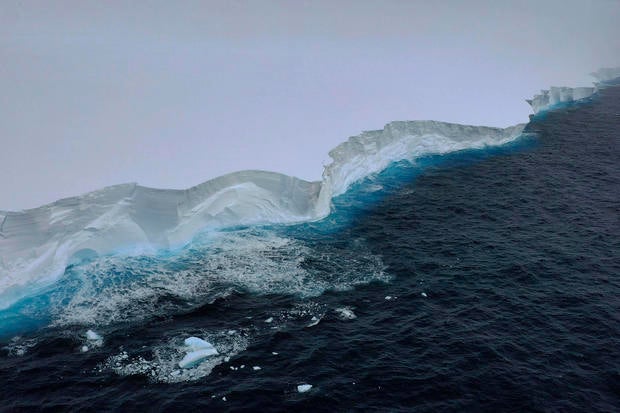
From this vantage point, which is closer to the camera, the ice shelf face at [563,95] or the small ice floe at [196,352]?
the small ice floe at [196,352]

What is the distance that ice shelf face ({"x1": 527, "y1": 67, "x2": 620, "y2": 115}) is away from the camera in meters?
53.1

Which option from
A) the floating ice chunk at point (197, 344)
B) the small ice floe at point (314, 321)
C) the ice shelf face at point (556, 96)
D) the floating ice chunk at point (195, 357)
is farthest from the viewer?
the ice shelf face at point (556, 96)

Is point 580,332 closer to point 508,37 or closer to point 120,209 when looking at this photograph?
point 120,209

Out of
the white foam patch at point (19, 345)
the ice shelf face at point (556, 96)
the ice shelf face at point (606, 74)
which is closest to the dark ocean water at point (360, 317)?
the white foam patch at point (19, 345)

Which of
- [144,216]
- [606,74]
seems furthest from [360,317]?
[606,74]

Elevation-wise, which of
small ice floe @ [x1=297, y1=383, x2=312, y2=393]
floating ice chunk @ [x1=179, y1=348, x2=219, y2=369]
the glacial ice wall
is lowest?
small ice floe @ [x1=297, y1=383, x2=312, y2=393]

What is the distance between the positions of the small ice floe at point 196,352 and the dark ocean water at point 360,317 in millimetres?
378

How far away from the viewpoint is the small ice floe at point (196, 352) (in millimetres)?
19856

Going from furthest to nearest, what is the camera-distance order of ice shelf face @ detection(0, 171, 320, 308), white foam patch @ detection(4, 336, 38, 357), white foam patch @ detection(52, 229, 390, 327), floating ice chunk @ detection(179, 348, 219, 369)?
1. ice shelf face @ detection(0, 171, 320, 308)
2. white foam patch @ detection(52, 229, 390, 327)
3. white foam patch @ detection(4, 336, 38, 357)
4. floating ice chunk @ detection(179, 348, 219, 369)

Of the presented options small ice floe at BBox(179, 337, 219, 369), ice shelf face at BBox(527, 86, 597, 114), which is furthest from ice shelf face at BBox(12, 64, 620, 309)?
ice shelf face at BBox(527, 86, 597, 114)

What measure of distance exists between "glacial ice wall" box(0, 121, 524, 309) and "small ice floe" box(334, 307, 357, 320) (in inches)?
387

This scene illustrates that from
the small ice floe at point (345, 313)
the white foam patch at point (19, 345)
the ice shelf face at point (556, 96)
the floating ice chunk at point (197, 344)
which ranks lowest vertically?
the small ice floe at point (345, 313)

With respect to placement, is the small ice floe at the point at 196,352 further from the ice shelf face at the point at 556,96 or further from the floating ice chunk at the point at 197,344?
the ice shelf face at the point at 556,96

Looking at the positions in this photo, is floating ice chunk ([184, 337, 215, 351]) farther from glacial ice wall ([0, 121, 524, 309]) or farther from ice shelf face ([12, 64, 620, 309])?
glacial ice wall ([0, 121, 524, 309])
